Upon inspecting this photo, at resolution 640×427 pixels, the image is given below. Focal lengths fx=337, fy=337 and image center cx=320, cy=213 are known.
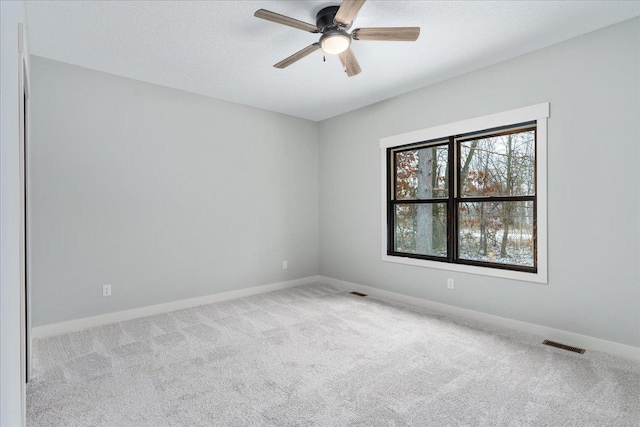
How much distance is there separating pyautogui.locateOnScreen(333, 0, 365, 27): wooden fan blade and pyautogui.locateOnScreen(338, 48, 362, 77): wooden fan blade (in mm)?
345

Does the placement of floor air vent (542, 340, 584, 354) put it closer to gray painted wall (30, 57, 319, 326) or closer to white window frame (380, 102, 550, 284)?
white window frame (380, 102, 550, 284)

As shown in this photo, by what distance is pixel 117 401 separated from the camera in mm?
2090

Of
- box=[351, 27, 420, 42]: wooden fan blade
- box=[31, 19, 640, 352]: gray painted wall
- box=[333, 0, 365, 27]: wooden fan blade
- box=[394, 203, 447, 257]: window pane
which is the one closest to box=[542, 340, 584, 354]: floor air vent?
box=[31, 19, 640, 352]: gray painted wall

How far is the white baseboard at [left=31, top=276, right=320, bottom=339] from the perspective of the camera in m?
3.18

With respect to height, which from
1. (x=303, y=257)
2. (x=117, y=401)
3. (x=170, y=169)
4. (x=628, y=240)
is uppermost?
(x=170, y=169)

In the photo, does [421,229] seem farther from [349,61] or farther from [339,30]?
[339,30]

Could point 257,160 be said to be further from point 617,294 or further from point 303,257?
point 617,294

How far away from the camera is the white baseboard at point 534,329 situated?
2664 mm

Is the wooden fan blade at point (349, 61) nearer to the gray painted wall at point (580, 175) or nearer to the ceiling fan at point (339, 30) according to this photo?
the ceiling fan at point (339, 30)

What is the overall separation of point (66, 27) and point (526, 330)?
4.73 meters

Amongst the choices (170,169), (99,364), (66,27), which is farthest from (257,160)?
(99,364)

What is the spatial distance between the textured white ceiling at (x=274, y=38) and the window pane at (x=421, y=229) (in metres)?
1.47

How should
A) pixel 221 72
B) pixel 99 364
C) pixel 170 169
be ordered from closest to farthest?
pixel 99 364
pixel 221 72
pixel 170 169

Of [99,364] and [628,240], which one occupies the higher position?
[628,240]
